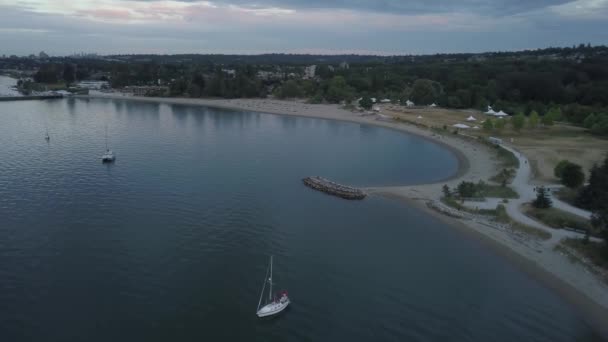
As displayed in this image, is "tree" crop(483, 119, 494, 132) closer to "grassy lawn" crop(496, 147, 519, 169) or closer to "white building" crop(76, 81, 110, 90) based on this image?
"grassy lawn" crop(496, 147, 519, 169)

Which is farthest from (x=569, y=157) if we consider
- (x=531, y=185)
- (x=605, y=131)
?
(x=605, y=131)

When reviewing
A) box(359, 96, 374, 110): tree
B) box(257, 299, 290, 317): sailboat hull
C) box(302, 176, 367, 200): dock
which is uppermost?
box(359, 96, 374, 110): tree

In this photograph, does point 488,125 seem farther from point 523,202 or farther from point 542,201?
point 542,201

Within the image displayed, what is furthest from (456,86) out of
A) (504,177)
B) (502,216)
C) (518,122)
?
(502,216)

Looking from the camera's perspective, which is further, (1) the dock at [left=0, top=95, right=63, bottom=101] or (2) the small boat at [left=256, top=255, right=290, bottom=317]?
(1) the dock at [left=0, top=95, right=63, bottom=101]

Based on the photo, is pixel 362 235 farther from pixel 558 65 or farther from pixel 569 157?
pixel 558 65

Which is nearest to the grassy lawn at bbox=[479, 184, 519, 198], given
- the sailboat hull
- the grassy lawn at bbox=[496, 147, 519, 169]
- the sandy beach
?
the sandy beach

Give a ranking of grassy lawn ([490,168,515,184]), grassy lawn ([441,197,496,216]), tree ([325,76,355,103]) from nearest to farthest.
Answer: grassy lawn ([441,197,496,216]), grassy lawn ([490,168,515,184]), tree ([325,76,355,103])
